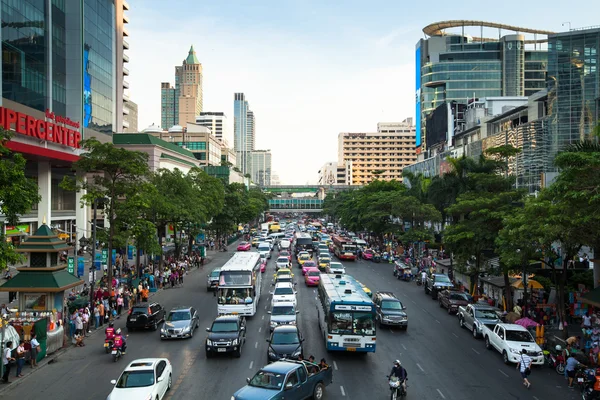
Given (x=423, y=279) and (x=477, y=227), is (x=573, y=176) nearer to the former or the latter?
(x=477, y=227)

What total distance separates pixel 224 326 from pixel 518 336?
12754mm

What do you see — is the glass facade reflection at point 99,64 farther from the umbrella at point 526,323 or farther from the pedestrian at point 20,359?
the umbrella at point 526,323

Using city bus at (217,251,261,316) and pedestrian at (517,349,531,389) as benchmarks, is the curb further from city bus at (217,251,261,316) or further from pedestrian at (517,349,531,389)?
pedestrian at (517,349,531,389)

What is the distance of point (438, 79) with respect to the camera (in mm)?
145875

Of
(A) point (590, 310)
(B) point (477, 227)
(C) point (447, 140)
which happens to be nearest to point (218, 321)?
(B) point (477, 227)

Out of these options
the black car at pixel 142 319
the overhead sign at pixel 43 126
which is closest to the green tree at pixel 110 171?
the overhead sign at pixel 43 126

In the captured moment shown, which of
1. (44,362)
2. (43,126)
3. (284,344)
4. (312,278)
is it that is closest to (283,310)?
(284,344)

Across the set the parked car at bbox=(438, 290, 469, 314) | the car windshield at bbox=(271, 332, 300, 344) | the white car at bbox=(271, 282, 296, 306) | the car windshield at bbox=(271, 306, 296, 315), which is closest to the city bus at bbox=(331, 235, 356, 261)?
the parked car at bbox=(438, 290, 469, 314)

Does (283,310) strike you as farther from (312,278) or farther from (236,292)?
(312,278)

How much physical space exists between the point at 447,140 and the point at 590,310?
85191mm

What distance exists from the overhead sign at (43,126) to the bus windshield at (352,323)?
26052 mm

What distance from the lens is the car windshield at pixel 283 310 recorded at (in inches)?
1053

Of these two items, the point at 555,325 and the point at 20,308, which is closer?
the point at 20,308

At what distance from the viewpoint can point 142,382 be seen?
51.7ft
